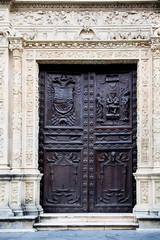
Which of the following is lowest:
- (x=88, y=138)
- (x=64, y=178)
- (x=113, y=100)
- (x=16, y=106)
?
(x=64, y=178)

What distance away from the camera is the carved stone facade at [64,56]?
893 cm

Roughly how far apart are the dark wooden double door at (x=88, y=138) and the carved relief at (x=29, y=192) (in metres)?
0.40

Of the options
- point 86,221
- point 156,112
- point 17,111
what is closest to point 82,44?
point 17,111

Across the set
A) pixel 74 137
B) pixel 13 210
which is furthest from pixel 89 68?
pixel 13 210

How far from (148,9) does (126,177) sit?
3239 millimetres

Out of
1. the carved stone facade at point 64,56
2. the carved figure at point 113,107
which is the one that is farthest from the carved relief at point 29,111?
the carved figure at point 113,107

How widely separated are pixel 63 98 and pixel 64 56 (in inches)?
32.2

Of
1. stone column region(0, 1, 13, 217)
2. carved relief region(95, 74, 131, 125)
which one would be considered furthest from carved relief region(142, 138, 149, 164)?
stone column region(0, 1, 13, 217)

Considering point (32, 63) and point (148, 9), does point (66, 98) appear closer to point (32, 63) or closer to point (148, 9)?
point (32, 63)

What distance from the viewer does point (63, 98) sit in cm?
941

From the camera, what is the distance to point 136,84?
30.7 ft

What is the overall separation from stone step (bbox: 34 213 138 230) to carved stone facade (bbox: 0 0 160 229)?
30 centimetres

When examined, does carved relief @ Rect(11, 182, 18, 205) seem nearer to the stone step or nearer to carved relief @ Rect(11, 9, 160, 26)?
the stone step

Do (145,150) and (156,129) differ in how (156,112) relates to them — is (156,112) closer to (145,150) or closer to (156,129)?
(156,129)
